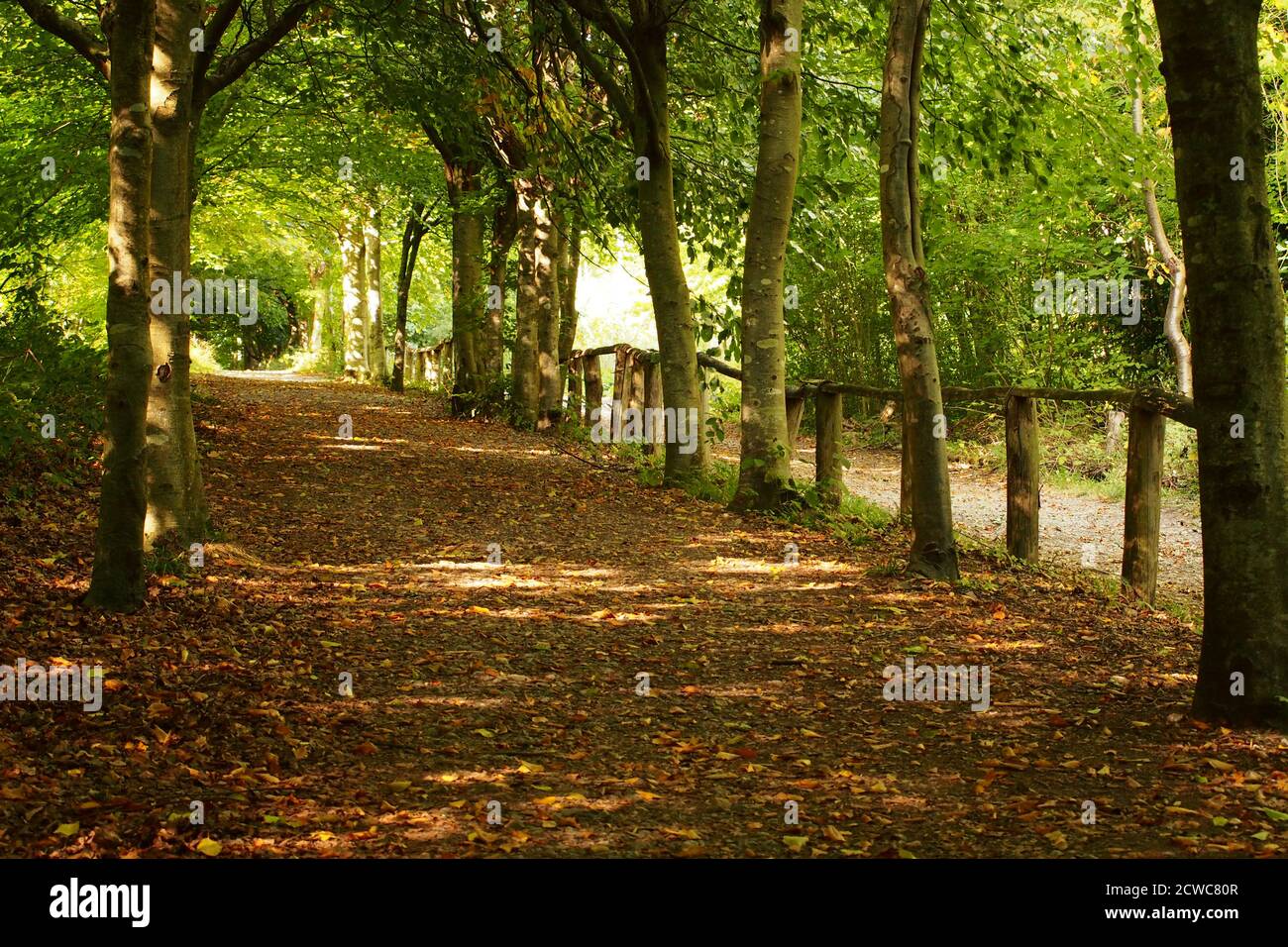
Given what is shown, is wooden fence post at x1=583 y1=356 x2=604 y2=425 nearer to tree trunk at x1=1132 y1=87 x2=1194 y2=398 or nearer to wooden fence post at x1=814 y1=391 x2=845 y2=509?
wooden fence post at x1=814 y1=391 x2=845 y2=509

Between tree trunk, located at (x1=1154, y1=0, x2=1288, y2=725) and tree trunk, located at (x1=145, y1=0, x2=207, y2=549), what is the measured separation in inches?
221

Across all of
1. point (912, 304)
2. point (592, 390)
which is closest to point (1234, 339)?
point (912, 304)

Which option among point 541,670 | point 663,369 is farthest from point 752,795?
point 663,369

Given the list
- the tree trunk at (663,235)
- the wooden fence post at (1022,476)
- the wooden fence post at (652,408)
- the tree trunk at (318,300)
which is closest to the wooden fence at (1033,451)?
the wooden fence post at (1022,476)

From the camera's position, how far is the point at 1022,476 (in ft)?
30.1

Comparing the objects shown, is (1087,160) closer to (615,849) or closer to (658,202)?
(658,202)

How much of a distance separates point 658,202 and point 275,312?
40.6m

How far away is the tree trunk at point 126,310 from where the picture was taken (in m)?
5.93

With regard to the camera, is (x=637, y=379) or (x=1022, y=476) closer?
(x=1022, y=476)

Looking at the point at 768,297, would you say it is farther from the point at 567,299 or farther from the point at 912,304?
the point at 567,299

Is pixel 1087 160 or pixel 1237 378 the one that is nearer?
pixel 1237 378

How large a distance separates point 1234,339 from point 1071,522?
9.91m

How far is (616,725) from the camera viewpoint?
5.32 metres

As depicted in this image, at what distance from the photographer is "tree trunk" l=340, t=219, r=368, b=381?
30453 millimetres
